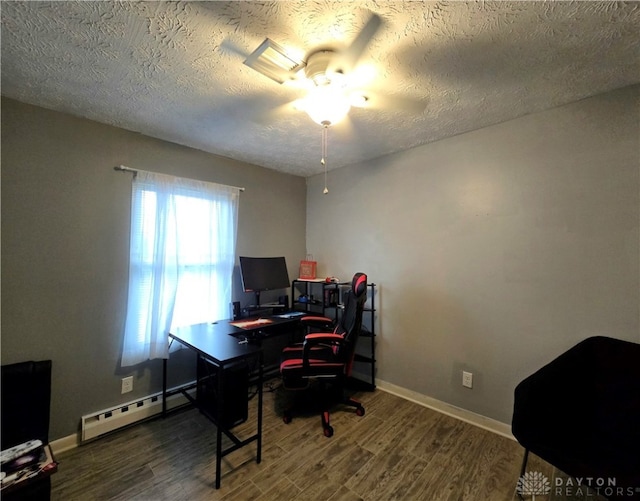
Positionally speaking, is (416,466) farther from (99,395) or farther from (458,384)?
(99,395)

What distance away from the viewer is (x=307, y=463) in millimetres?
1825

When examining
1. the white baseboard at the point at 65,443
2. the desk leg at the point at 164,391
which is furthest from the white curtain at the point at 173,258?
the white baseboard at the point at 65,443

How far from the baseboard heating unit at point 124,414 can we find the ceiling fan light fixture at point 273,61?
2652mm

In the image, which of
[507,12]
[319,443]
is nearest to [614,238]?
[507,12]

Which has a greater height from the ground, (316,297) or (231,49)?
(231,49)

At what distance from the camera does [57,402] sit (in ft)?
6.38

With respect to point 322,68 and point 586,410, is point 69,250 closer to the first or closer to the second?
point 322,68

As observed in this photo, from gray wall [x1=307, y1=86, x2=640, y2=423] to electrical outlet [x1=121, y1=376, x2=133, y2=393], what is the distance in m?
2.31

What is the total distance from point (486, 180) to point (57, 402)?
369cm

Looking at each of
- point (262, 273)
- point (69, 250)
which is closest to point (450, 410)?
point (262, 273)

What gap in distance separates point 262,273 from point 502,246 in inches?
90.3

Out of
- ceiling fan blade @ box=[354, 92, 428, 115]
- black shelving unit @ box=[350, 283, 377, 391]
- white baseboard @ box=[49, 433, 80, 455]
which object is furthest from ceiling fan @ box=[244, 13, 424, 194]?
white baseboard @ box=[49, 433, 80, 455]

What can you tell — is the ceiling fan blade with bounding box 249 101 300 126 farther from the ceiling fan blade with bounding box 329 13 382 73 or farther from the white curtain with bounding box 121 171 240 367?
the white curtain with bounding box 121 171 240 367

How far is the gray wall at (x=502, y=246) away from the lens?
5.76 feet
